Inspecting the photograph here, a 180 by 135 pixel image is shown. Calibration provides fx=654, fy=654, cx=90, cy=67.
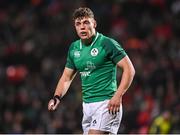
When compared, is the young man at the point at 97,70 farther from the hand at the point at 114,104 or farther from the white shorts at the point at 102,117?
the hand at the point at 114,104

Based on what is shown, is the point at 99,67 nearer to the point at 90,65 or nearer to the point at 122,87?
the point at 90,65

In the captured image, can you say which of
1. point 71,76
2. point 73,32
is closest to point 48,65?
point 73,32

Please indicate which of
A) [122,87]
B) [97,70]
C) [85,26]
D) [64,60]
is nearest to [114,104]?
[122,87]

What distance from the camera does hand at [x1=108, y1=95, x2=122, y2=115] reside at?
253 inches

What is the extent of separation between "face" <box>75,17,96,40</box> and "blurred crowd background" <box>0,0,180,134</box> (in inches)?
193

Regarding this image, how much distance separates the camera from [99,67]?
266 inches

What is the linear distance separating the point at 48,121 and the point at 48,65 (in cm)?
216

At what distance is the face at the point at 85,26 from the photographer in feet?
22.0

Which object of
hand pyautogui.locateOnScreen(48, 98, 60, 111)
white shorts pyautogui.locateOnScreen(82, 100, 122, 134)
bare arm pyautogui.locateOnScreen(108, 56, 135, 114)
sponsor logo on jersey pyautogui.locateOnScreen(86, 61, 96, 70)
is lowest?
white shorts pyautogui.locateOnScreen(82, 100, 122, 134)

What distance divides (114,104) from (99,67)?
1.67 ft

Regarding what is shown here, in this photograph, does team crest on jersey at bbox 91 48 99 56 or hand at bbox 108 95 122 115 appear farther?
team crest on jersey at bbox 91 48 99 56

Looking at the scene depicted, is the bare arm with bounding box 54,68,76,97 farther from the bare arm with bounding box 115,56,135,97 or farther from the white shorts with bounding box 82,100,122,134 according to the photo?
the bare arm with bounding box 115,56,135,97

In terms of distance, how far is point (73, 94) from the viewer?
14094mm

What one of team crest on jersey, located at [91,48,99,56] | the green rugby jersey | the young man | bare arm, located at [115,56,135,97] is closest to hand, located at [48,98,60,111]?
the young man
